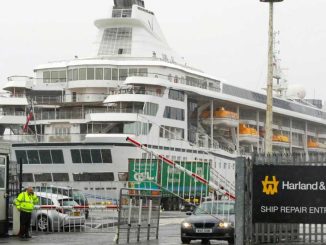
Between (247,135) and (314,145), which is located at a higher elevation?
(247,135)

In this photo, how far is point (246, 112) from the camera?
2975 inches

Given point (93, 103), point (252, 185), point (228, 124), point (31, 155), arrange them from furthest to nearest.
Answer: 1. point (228, 124)
2. point (93, 103)
3. point (31, 155)
4. point (252, 185)

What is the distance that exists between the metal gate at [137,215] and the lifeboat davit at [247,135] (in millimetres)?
48957

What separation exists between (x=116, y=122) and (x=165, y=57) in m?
12.9

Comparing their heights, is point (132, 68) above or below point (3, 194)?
above

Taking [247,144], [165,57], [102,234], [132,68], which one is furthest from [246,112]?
[102,234]

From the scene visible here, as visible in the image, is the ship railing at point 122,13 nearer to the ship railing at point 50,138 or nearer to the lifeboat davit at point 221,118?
the lifeboat davit at point 221,118

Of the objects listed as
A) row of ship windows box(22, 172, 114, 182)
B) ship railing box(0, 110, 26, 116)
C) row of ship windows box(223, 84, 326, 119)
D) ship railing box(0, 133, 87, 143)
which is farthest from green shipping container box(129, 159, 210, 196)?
row of ship windows box(223, 84, 326, 119)

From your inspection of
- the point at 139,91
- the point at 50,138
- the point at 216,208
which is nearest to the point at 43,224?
the point at 216,208

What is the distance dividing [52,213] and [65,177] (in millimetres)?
27101

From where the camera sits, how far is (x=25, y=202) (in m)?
23.7

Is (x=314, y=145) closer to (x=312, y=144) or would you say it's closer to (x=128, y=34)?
(x=312, y=144)

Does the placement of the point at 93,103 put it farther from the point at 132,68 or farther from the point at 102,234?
the point at 102,234

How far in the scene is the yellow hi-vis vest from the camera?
23656mm
